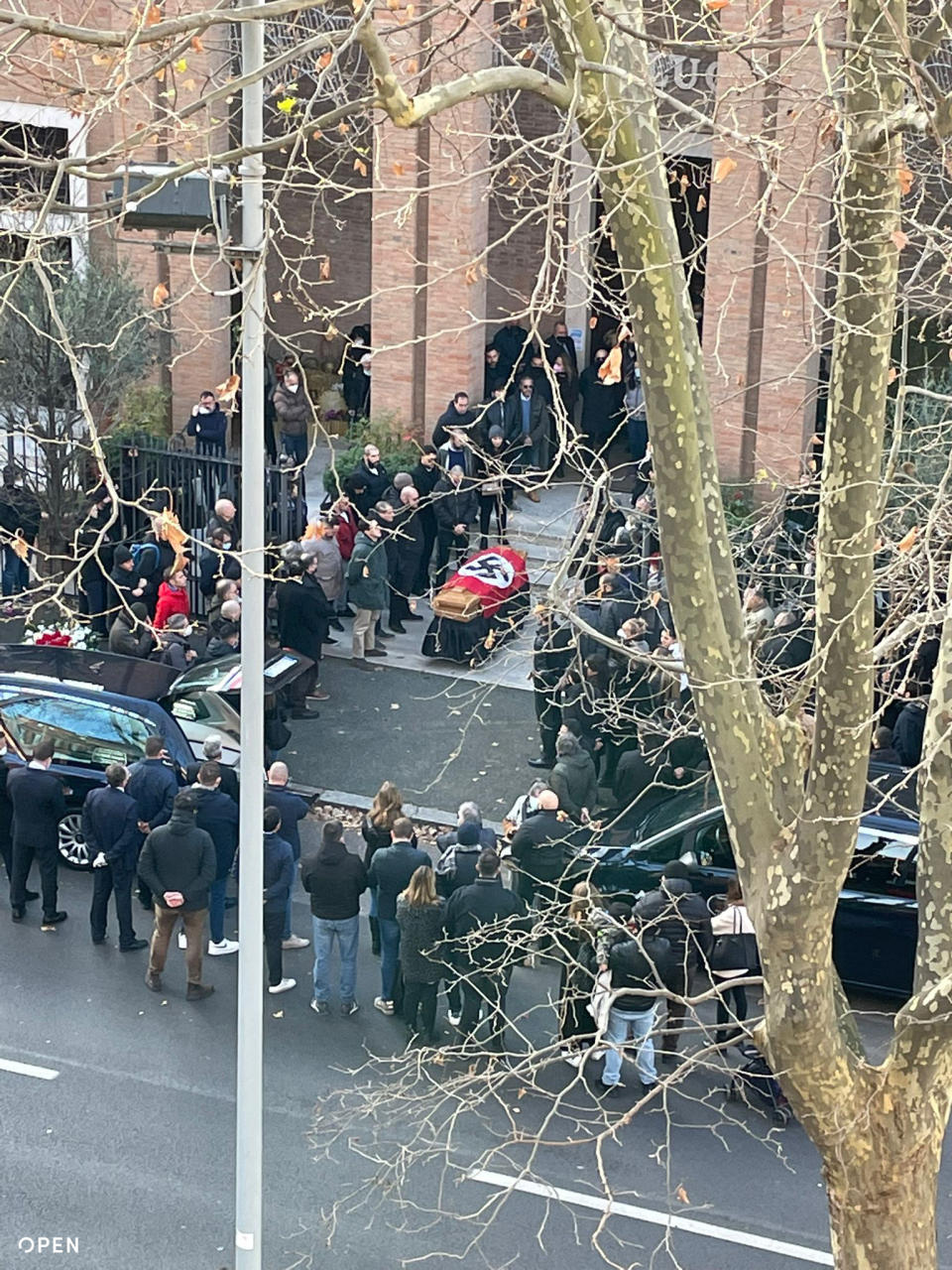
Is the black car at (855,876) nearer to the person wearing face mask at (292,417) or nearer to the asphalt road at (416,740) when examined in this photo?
the asphalt road at (416,740)

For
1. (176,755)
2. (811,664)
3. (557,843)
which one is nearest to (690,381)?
(811,664)

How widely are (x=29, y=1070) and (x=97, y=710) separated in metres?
3.40

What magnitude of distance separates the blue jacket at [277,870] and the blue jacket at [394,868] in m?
0.64

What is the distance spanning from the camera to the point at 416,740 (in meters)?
17.3

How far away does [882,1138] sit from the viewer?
738 centimetres

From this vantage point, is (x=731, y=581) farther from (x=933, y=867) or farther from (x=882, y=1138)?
(x=882, y=1138)

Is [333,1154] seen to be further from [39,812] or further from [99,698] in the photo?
[99,698]

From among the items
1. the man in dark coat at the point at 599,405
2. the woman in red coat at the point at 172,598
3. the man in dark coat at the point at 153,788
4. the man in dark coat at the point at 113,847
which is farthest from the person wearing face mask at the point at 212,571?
the man in dark coat at the point at 599,405

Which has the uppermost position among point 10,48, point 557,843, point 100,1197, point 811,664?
point 10,48

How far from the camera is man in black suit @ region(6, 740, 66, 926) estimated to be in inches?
542

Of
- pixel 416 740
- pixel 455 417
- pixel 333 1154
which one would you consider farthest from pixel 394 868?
pixel 455 417

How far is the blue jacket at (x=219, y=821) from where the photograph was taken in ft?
43.9

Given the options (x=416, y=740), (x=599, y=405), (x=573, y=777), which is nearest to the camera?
(x=573, y=777)

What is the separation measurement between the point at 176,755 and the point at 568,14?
29.2 feet
